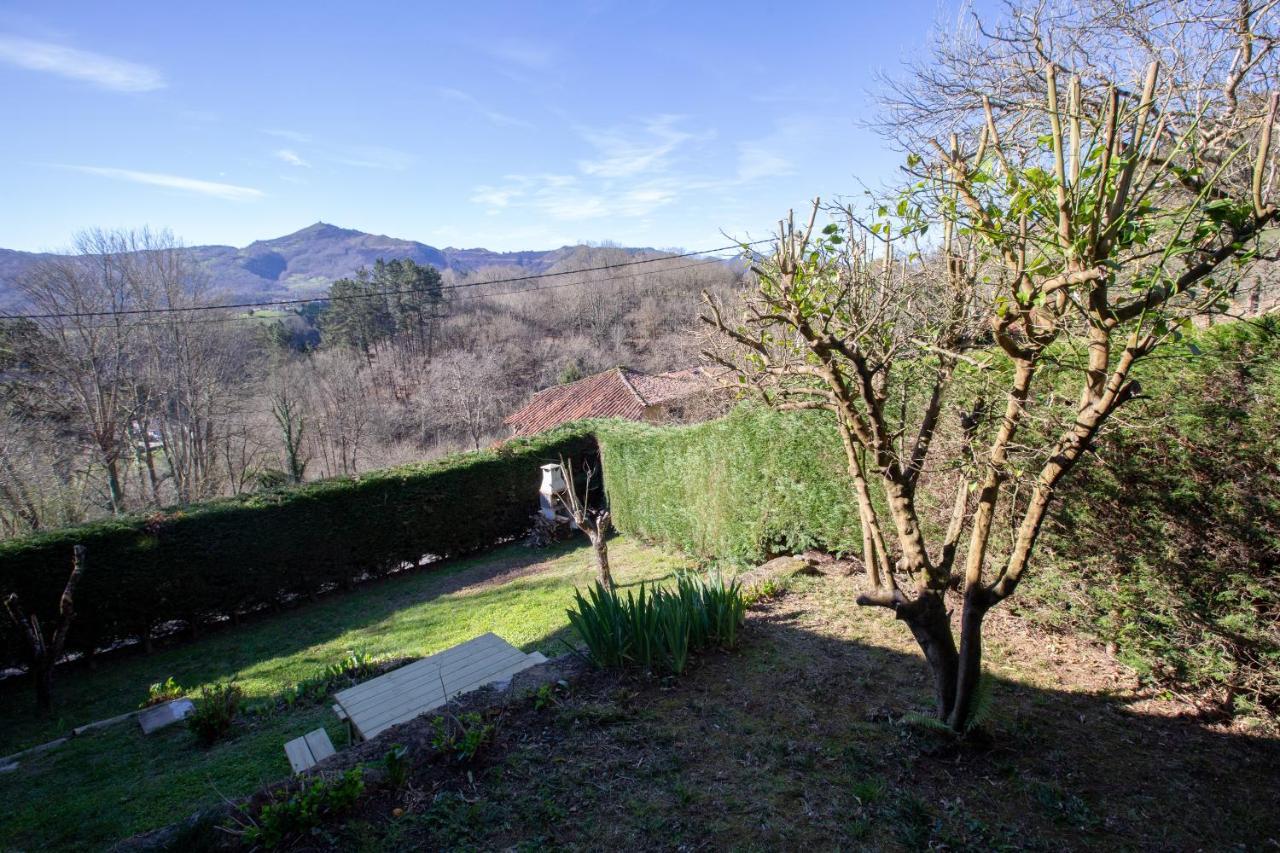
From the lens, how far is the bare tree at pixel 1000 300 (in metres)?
1.87

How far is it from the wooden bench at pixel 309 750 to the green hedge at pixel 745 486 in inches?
185

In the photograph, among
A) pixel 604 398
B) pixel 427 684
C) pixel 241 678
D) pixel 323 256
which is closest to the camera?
pixel 427 684

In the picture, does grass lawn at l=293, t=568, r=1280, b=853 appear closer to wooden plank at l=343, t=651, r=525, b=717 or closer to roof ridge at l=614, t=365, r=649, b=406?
wooden plank at l=343, t=651, r=525, b=717

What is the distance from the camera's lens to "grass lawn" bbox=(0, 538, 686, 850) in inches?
159

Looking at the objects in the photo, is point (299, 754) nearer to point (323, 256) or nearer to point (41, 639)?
point (41, 639)

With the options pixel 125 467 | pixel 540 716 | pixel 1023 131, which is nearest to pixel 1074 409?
pixel 540 716

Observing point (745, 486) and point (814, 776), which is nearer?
point (814, 776)

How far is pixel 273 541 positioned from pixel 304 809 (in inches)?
324

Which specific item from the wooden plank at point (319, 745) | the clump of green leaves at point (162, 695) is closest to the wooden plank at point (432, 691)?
the wooden plank at point (319, 745)

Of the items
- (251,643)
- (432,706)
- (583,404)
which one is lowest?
(251,643)

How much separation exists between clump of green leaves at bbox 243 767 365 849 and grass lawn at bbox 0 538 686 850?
2017mm

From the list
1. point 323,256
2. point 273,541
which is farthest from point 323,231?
point 273,541

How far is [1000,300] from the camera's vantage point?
2133 mm

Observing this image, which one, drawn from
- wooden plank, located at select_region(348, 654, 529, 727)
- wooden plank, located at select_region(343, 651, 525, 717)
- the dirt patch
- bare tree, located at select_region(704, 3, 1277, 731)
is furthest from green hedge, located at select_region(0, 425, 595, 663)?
bare tree, located at select_region(704, 3, 1277, 731)
